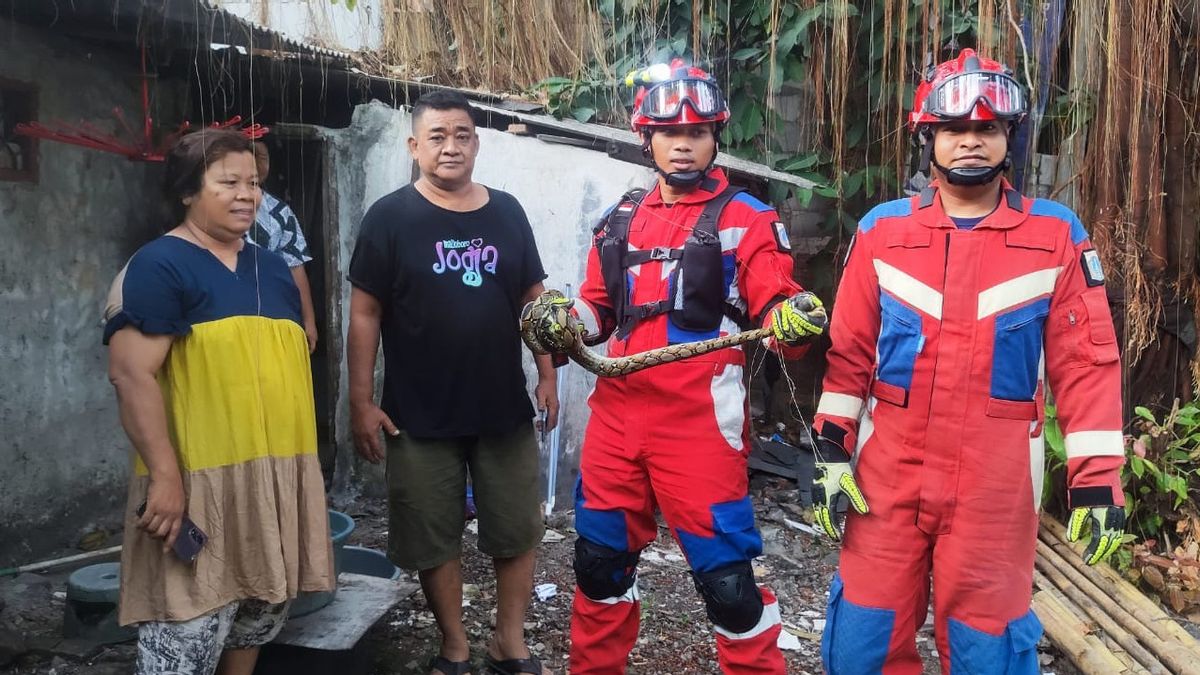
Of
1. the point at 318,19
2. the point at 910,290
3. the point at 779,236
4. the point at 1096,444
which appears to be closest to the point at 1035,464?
the point at 1096,444

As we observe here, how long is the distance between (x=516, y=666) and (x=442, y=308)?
1355 mm

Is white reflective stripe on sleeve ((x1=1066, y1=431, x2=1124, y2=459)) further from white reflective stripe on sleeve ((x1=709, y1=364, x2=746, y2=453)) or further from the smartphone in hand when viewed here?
the smartphone in hand

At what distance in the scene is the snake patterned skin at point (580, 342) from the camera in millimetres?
2764

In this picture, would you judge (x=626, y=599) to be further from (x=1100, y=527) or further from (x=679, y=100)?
(x=679, y=100)

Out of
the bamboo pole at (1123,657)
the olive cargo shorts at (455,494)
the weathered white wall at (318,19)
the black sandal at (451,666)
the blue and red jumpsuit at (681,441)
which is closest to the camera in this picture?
the blue and red jumpsuit at (681,441)

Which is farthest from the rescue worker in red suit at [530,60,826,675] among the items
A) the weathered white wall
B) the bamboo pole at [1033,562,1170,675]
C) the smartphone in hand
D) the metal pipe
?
the metal pipe

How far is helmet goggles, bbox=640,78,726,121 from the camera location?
2914 mm

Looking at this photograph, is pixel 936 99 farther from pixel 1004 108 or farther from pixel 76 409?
pixel 76 409

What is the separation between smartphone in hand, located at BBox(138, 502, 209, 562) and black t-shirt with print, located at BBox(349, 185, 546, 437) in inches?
32.3

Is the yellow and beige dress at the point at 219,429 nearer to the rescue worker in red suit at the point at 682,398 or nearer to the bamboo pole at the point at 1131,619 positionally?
the rescue worker in red suit at the point at 682,398

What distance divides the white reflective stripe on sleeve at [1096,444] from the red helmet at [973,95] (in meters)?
0.90

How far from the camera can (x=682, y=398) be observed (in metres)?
2.85

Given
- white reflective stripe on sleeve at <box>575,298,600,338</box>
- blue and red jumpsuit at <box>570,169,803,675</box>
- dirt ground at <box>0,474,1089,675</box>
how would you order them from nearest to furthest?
blue and red jumpsuit at <box>570,169,803,675</box> < white reflective stripe on sleeve at <box>575,298,600,338</box> < dirt ground at <box>0,474,1089,675</box>

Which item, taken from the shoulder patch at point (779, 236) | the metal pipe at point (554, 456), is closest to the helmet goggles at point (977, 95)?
the shoulder patch at point (779, 236)
